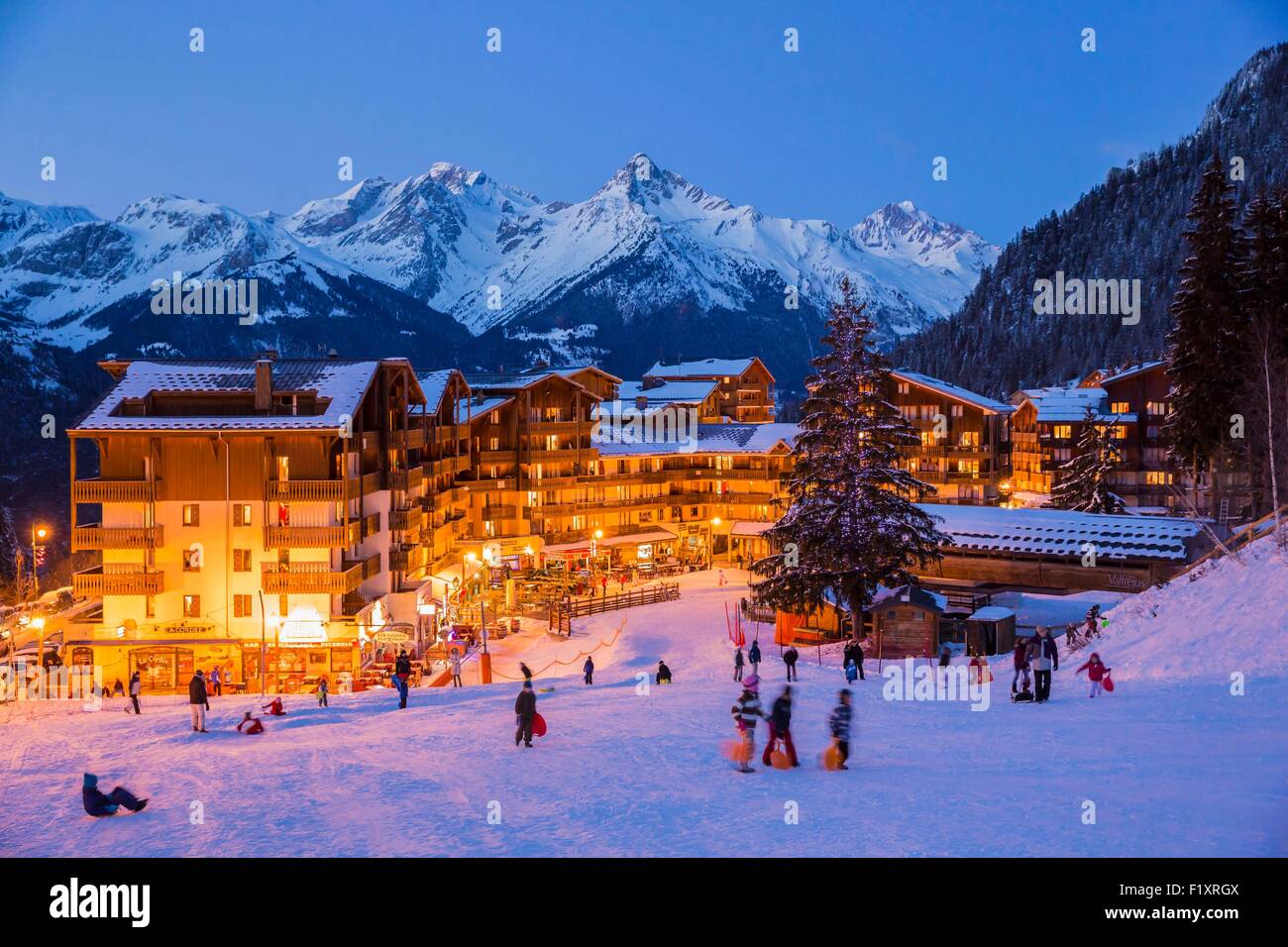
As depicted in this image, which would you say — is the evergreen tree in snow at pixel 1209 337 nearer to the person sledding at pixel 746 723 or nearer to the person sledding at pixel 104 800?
the person sledding at pixel 746 723

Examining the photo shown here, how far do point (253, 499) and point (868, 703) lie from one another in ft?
85.5

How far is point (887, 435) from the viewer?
A: 3919 centimetres

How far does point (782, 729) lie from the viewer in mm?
17891

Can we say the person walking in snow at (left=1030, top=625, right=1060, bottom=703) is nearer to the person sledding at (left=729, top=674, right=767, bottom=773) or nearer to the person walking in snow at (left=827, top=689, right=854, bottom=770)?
the person walking in snow at (left=827, top=689, right=854, bottom=770)

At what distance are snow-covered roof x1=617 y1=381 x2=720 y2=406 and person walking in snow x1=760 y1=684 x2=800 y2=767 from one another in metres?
63.4

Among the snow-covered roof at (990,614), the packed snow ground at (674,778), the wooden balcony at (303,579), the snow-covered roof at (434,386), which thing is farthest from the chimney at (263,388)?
the snow-covered roof at (990,614)

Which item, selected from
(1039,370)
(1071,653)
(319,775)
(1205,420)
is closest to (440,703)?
(319,775)

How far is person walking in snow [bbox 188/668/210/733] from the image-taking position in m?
22.8

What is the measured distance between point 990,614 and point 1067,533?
11562 mm

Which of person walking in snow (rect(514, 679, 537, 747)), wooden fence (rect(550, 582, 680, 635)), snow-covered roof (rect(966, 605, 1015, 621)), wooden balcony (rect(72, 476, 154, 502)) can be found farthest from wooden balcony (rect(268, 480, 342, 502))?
snow-covered roof (rect(966, 605, 1015, 621))

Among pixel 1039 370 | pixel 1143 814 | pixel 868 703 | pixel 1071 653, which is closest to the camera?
pixel 1143 814

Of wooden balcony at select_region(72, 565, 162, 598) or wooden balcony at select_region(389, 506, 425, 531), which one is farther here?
wooden balcony at select_region(389, 506, 425, 531)

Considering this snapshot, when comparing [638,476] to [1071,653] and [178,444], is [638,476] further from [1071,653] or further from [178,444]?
[1071,653]

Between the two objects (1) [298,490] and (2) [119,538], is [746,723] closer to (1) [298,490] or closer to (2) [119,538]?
(1) [298,490]
